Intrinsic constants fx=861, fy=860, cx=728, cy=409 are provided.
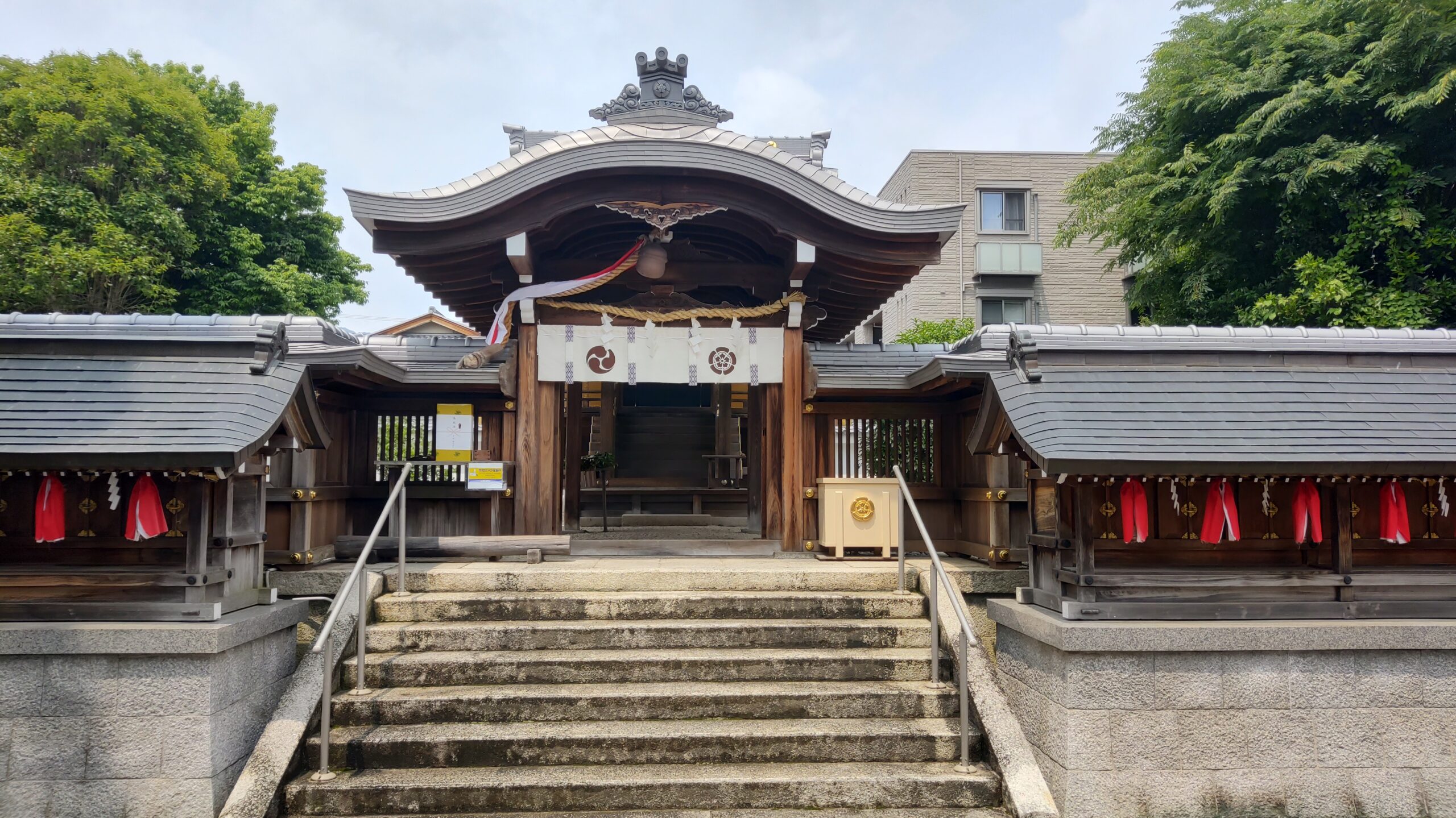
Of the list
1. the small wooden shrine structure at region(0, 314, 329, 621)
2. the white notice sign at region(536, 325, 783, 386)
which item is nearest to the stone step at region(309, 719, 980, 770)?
the small wooden shrine structure at region(0, 314, 329, 621)

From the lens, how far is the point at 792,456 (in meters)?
9.41

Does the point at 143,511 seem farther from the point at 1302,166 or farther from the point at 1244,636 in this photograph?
the point at 1302,166

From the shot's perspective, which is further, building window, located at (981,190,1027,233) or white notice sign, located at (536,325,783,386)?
building window, located at (981,190,1027,233)

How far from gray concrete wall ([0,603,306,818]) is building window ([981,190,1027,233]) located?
25958 mm

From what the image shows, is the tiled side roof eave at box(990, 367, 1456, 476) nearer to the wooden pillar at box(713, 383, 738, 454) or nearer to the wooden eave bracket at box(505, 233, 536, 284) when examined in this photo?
the wooden eave bracket at box(505, 233, 536, 284)

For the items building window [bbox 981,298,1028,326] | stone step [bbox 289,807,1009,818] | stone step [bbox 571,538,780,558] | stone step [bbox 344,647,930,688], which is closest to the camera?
stone step [bbox 289,807,1009,818]

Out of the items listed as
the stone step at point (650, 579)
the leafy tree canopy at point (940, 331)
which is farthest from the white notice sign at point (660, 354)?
the leafy tree canopy at point (940, 331)

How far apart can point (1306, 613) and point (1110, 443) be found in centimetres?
198

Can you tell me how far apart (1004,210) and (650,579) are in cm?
2369

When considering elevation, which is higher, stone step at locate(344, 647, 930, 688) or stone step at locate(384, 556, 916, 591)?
stone step at locate(384, 556, 916, 591)

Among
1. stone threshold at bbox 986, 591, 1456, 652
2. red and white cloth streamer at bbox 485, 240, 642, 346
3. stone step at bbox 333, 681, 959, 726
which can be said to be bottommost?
stone step at bbox 333, 681, 959, 726

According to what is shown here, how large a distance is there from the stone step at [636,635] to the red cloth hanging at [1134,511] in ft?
5.66

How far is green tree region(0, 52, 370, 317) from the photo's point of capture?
63.1 ft

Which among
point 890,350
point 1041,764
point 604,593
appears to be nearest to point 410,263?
point 604,593
